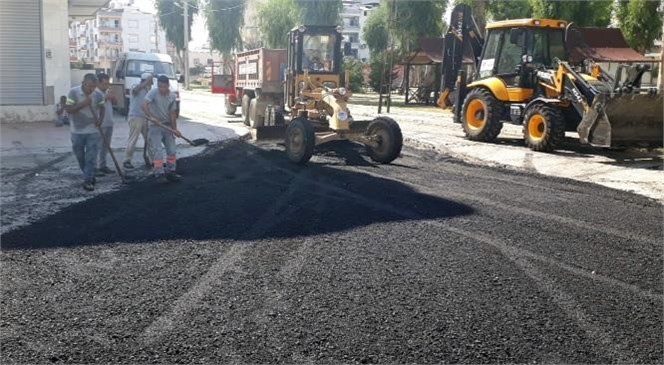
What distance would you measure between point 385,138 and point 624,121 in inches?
184

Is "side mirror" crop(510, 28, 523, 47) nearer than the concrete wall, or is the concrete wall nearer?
"side mirror" crop(510, 28, 523, 47)

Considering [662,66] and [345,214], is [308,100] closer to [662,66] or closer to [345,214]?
[345,214]

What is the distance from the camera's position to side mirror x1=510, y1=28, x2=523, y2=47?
14.4m

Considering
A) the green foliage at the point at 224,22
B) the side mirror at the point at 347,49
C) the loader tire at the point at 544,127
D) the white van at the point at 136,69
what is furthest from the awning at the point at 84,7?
the green foliage at the point at 224,22

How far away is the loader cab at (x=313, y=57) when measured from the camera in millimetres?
13219

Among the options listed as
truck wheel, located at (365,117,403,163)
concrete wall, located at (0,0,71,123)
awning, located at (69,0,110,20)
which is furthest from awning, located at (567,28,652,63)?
concrete wall, located at (0,0,71,123)

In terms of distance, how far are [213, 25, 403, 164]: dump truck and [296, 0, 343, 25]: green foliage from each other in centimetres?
2484

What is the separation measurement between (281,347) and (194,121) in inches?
677

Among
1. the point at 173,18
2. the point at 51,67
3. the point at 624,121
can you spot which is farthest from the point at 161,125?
the point at 173,18

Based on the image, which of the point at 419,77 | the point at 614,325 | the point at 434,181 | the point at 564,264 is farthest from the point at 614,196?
the point at 419,77

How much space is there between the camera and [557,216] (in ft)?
24.9

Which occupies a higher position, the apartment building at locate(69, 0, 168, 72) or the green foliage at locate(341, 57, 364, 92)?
the apartment building at locate(69, 0, 168, 72)

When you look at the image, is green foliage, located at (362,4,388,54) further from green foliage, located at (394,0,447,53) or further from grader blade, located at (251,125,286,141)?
grader blade, located at (251,125,286,141)

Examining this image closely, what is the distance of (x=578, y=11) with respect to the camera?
111ft
